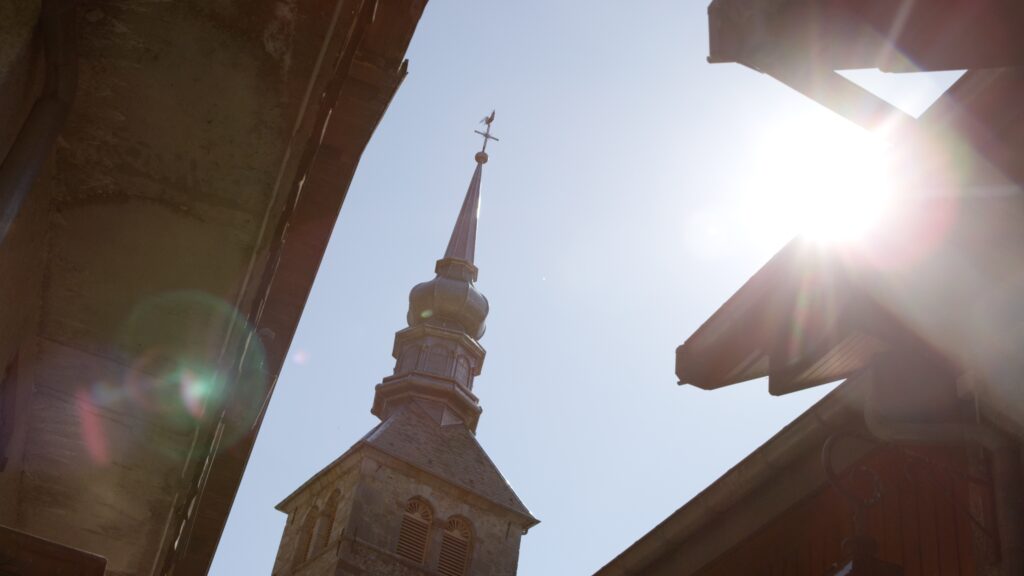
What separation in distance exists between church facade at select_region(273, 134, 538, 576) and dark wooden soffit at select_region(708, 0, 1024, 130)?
31.8 meters

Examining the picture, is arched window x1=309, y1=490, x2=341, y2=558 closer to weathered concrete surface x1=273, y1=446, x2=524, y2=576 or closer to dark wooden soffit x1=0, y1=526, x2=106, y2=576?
weathered concrete surface x1=273, y1=446, x2=524, y2=576

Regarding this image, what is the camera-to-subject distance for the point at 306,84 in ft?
12.6

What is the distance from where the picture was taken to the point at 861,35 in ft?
5.91

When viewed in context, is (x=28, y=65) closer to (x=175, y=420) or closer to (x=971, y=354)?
Result: (x=971, y=354)

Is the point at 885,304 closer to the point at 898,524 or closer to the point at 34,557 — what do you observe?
the point at 34,557

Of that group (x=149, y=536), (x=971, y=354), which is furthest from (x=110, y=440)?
(x=971, y=354)

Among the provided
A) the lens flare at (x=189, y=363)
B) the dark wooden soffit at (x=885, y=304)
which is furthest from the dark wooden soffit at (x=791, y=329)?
the lens flare at (x=189, y=363)

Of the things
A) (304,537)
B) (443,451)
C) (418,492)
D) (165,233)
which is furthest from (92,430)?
(304,537)

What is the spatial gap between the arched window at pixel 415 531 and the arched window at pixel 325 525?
2.41 m

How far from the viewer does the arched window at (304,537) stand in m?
35.8

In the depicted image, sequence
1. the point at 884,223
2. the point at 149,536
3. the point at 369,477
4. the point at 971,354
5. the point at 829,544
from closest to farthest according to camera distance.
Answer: the point at 884,223 → the point at 971,354 → the point at 829,544 → the point at 149,536 → the point at 369,477

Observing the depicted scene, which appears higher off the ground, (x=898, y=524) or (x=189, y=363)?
(x=189, y=363)

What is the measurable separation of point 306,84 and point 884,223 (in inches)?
82.8

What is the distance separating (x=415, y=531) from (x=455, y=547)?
1.41m
